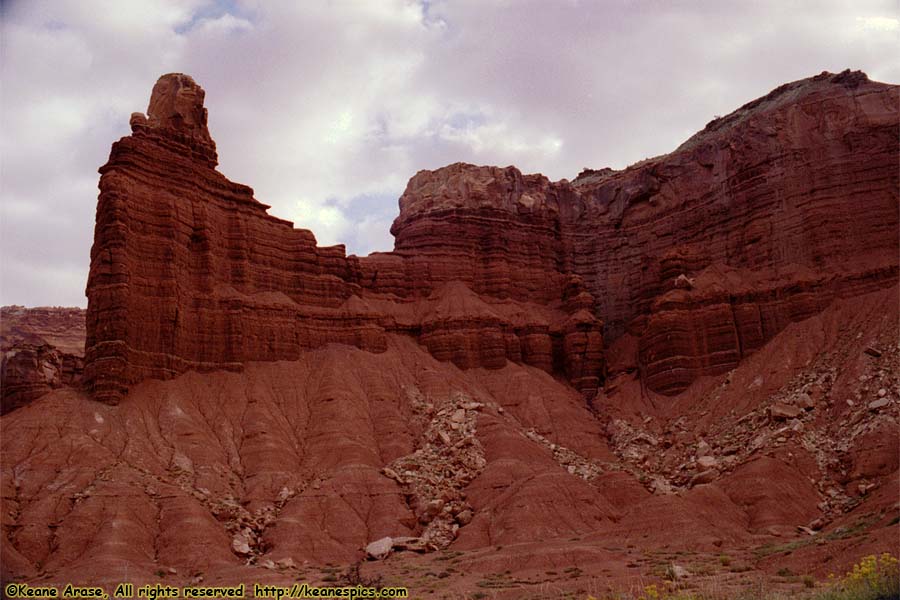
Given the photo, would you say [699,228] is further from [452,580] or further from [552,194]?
[452,580]

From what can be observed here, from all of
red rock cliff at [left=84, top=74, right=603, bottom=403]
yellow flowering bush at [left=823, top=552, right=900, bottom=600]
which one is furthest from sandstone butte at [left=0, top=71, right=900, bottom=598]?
yellow flowering bush at [left=823, top=552, right=900, bottom=600]

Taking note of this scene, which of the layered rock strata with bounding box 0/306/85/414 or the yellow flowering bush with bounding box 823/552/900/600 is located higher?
the layered rock strata with bounding box 0/306/85/414

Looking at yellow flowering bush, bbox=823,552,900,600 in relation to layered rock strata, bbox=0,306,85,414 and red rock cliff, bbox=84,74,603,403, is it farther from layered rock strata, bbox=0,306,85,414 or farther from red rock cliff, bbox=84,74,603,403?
layered rock strata, bbox=0,306,85,414

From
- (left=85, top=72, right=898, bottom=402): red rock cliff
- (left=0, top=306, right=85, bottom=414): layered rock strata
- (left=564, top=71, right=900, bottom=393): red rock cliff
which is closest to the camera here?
(left=85, top=72, right=898, bottom=402): red rock cliff

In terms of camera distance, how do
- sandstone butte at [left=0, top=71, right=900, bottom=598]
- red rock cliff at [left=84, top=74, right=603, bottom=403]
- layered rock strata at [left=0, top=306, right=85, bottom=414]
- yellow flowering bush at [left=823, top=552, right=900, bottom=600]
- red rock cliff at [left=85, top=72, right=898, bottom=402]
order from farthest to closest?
layered rock strata at [left=0, top=306, right=85, bottom=414], red rock cliff at [left=85, top=72, right=898, bottom=402], red rock cliff at [left=84, top=74, right=603, bottom=403], sandstone butte at [left=0, top=71, right=900, bottom=598], yellow flowering bush at [left=823, top=552, right=900, bottom=600]

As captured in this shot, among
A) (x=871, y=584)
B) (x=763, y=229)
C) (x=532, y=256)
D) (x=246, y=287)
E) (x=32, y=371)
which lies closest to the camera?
(x=871, y=584)

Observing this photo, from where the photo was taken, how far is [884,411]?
5209 centimetres

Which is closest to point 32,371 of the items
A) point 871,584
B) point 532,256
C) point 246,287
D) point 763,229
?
point 246,287

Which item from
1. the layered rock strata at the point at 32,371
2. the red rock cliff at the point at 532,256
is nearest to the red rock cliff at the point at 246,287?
the red rock cliff at the point at 532,256

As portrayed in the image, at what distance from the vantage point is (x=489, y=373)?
2918 inches

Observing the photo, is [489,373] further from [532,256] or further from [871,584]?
[871,584]

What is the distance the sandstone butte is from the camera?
47.7 metres

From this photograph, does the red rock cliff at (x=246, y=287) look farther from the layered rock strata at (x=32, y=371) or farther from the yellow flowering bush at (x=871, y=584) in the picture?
the yellow flowering bush at (x=871, y=584)

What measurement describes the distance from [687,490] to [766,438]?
19.5 ft
